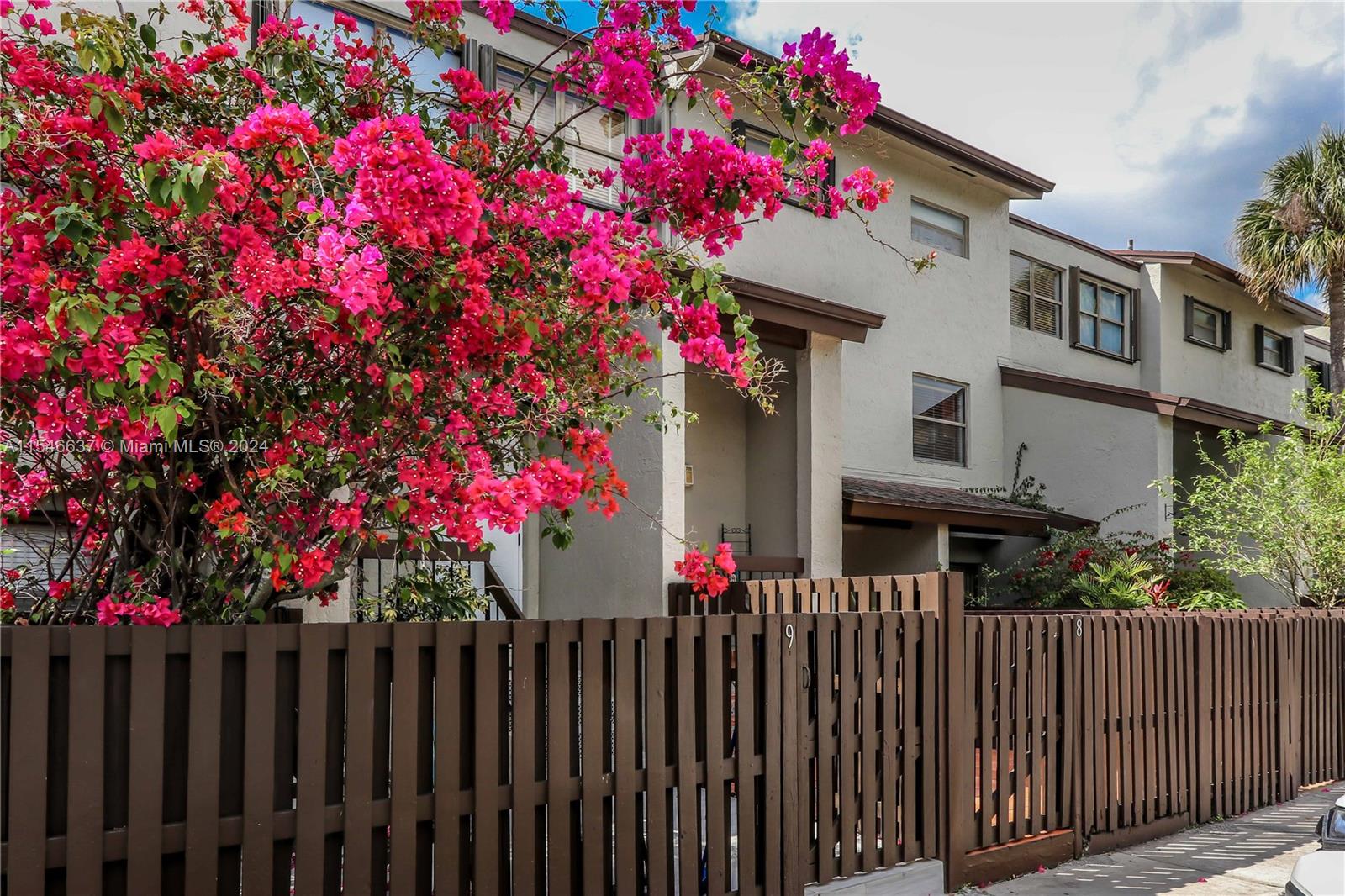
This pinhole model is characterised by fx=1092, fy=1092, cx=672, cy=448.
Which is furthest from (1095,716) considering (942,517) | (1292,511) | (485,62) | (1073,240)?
(1073,240)

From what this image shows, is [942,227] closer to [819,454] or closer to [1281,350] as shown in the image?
[819,454]

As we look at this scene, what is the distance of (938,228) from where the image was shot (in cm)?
1597

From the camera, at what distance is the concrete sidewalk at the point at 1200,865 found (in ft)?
A: 21.0

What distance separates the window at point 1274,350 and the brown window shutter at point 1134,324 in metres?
4.63

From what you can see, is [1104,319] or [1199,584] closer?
[1199,584]

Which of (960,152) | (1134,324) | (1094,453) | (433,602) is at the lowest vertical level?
(433,602)

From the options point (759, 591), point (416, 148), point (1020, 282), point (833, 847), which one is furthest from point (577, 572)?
point (1020, 282)

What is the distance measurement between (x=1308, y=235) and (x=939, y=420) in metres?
10.4

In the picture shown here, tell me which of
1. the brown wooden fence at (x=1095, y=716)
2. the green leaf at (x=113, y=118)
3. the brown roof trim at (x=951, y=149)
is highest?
the brown roof trim at (x=951, y=149)

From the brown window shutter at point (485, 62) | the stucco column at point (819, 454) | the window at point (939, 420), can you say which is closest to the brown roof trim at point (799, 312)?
the stucco column at point (819, 454)

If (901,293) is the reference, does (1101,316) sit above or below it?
above

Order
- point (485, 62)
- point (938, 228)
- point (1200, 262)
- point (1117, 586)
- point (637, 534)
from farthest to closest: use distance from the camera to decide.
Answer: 1. point (1200, 262)
2. point (938, 228)
3. point (1117, 586)
4. point (485, 62)
5. point (637, 534)

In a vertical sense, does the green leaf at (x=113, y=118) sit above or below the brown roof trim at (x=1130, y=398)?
below

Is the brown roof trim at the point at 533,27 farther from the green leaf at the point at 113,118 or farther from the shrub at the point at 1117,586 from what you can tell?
the shrub at the point at 1117,586
